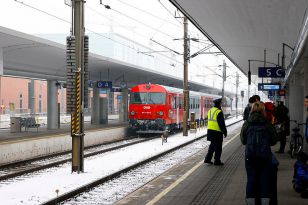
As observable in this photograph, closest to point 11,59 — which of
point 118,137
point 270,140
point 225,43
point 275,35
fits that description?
point 118,137

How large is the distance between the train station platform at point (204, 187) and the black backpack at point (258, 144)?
1.36 metres

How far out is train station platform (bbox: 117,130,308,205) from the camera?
8617 mm

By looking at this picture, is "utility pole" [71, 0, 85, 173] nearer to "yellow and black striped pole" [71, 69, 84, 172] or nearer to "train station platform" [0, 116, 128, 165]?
"yellow and black striped pole" [71, 69, 84, 172]

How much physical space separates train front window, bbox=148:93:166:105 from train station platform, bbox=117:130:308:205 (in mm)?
14943

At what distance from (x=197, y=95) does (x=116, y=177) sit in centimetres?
2724

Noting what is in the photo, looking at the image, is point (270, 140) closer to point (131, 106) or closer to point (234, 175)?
point (234, 175)

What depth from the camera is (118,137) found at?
96.7ft

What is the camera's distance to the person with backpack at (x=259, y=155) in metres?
7.14

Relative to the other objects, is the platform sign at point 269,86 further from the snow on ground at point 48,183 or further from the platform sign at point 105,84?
the platform sign at point 105,84

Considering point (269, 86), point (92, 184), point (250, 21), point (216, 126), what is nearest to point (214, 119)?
point (216, 126)

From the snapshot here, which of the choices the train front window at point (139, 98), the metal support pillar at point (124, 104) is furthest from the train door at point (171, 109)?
the metal support pillar at point (124, 104)

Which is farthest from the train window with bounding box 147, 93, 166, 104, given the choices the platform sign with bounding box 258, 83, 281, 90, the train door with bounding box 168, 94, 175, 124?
the platform sign with bounding box 258, 83, 281, 90

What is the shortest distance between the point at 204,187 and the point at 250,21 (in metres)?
6.73

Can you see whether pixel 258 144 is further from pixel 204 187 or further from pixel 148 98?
pixel 148 98
